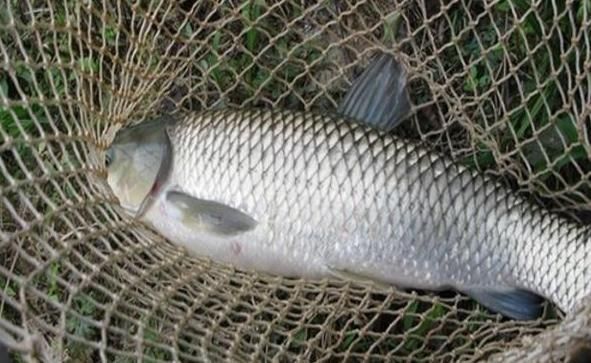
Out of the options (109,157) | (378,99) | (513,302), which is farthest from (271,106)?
(513,302)

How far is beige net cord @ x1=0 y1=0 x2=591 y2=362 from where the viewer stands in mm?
2016

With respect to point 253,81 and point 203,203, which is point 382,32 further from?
point 203,203

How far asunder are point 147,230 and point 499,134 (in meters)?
0.73

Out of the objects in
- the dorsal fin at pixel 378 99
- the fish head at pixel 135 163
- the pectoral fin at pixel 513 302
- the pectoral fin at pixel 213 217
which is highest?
the dorsal fin at pixel 378 99

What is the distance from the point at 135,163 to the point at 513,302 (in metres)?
0.76

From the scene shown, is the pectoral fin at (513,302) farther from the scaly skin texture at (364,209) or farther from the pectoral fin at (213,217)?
the pectoral fin at (213,217)

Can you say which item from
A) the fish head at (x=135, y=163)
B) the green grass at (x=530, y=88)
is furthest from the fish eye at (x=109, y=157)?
the green grass at (x=530, y=88)

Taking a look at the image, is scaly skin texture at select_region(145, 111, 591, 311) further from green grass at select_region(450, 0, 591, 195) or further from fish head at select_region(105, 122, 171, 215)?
green grass at select_region(450, 0, 591, 195)

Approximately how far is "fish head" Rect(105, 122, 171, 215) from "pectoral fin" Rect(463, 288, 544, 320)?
0.64 metres

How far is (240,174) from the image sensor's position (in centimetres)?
207

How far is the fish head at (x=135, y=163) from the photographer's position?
2.13 metres

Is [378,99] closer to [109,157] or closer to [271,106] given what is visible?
[271,106]

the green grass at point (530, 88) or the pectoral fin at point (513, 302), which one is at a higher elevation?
the green grass at point (530, 88)

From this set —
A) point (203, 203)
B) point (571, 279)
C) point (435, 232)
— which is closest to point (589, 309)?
point (571, 279)
